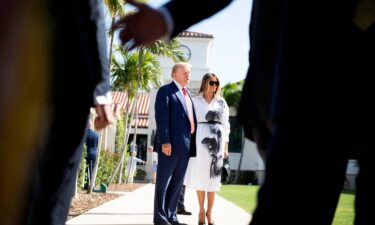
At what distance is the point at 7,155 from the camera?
235 centimetres

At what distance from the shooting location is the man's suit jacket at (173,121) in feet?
21.2

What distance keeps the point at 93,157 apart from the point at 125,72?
428 inches

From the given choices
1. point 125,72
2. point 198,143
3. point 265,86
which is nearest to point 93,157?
point 198,143

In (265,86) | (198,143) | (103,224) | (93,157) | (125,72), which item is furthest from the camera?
(125,72)

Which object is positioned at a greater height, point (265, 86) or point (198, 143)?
point (265, 86)

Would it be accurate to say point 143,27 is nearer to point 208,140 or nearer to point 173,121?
point 173,121

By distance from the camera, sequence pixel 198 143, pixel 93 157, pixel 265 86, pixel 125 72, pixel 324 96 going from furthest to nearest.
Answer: pixel 125 72
pixel 93 157
pixel 198 143
pixel 265 86
pixel 324 96

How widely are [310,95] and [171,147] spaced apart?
463 centimetres

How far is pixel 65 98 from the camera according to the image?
2.38 m

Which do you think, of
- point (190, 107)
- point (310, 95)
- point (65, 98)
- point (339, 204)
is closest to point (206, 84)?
point (190, 107)

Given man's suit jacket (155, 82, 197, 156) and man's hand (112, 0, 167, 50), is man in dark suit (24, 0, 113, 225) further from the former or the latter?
man's suit jacket (155, 82, 197, 156)

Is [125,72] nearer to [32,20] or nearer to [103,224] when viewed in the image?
[103,224]

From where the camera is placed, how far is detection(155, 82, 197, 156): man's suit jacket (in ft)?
21.2

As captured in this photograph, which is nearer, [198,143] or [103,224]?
[103,224]
